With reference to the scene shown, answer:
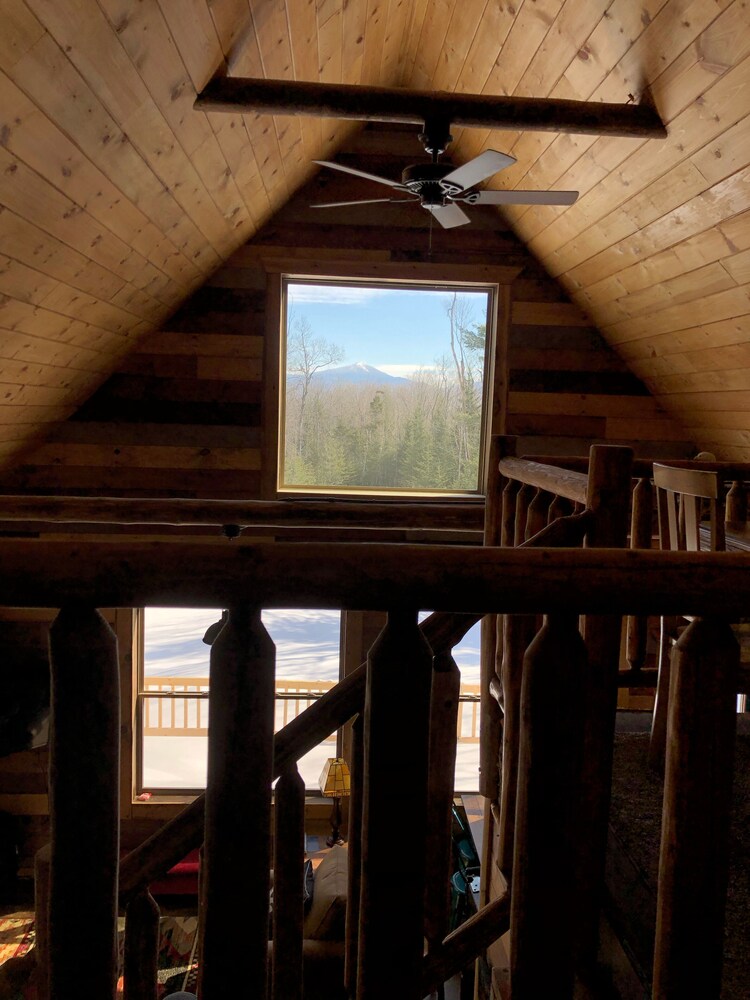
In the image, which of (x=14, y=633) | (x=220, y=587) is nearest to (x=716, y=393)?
(x=220, y=587)

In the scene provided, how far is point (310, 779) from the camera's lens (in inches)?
241

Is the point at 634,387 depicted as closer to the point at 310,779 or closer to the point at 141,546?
the point at 310,779

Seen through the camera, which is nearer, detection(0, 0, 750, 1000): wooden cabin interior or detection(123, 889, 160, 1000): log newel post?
detection(0, 0, 750, 1000): wooden cabin interior

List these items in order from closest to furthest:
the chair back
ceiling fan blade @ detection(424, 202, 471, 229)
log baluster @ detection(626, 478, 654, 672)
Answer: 1. the chair back
2. log baluster @ detection(626, 478, 654, 672)
3. ceiling fan blade @ detection(424, 202, 471, 229)

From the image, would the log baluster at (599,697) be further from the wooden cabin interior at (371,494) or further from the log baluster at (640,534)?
the log baluster at (640,534)

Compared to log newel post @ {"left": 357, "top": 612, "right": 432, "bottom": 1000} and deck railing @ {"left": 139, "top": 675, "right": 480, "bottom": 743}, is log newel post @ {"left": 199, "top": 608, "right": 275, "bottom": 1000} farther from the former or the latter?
deck railing @ {"left": 139, "top": 675, "right": 480, "bottom": 743}

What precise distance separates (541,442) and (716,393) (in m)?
1.38

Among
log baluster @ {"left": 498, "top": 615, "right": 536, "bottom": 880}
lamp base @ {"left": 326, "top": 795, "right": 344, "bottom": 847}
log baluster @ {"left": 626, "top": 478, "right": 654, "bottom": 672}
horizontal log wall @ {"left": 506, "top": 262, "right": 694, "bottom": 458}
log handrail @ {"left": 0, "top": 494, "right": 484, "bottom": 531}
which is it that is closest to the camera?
log baluster @ {"left": 498, "top": 615, "right": 536, "bottom": 880}

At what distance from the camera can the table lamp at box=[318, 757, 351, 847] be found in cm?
524

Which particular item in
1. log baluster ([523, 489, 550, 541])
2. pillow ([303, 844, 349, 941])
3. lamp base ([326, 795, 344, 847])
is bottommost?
lamp base ([326, 795, 344, 847])

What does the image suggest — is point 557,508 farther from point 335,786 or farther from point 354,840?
point 335,786

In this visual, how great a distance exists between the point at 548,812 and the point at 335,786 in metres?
4.91

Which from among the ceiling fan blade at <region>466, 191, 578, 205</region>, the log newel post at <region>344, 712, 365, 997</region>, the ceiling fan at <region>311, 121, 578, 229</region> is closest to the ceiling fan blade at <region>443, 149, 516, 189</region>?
the ceiling fan at <region>311, 121, 578, 229</region>

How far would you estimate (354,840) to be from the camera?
1.09 metres
